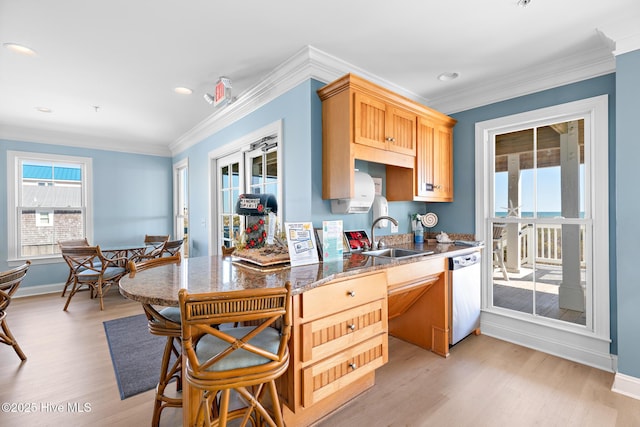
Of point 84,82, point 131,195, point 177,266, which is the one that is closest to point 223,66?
point 84,82

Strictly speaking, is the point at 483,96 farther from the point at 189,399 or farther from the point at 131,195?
the point at 131,195

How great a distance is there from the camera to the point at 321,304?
62.7 inches

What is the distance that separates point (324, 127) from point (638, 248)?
2.45 meters

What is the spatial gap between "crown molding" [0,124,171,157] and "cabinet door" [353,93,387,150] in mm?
4746

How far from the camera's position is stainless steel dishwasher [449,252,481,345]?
8.55 ft

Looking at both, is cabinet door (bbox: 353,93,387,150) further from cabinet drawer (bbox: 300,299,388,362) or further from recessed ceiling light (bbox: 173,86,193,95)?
recessed ceiling light (bbox: 173,86,193,95)

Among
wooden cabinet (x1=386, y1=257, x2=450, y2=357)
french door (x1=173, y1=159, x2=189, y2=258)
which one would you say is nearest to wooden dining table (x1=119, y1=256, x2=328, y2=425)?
wooden cabinet (x1=386, y1=257, x2=450, y2=357)

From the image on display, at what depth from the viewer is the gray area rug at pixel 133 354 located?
2.15 metres

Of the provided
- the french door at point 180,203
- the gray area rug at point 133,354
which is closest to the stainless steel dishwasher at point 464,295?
the gray area rug at point 133,354

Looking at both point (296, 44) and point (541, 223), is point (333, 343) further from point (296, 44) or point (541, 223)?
point (541, 223)

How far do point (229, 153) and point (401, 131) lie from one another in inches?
90.1

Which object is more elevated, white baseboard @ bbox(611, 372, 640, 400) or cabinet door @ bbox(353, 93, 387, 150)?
cabinet door @ bbox(353, 93, 387, 150)

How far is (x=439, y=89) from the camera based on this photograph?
3.18 meters

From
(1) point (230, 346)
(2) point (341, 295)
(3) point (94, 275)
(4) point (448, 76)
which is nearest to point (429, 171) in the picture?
(4) point (448, 76)
